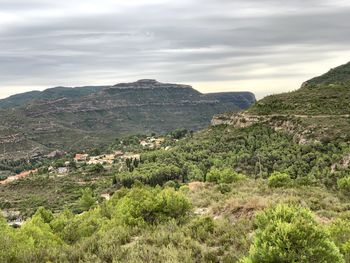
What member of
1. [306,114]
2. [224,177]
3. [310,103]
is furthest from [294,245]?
[310,103]

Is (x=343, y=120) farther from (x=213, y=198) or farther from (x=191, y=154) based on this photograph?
(x=213, y=198)

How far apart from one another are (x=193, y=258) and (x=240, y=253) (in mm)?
1867

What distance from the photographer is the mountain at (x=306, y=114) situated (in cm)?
6514

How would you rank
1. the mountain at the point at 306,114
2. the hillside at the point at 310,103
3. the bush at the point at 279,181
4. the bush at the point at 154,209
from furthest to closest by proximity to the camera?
the hillside at the point at 310,103 → the mountain at the point at 306,114 → the bush at the point at 279,181 → the bush at the point at 154,209

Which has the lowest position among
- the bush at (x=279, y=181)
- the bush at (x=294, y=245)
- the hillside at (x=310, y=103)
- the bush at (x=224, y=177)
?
the bush at (x=224, y=177)

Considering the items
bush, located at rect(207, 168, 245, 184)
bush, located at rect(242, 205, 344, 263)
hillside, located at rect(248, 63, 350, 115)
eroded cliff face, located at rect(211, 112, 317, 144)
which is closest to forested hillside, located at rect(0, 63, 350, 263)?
bush, located at rect(242, 205, 344, 263)

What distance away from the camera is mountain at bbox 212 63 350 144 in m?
65.1

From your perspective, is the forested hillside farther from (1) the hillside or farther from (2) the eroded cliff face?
(1) the hillside

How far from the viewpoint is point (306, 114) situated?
7531 cm

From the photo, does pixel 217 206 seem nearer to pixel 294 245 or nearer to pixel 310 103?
pixel 294 245

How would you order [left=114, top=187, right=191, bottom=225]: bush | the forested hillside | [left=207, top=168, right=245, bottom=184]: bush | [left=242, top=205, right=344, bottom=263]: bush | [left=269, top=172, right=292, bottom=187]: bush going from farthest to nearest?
[left=207, top=168, right=245, bottom=184]: bush → [left=269, top=172, right=292, bottom=187]: bush → [left=114, top=187, right=191, bottom=225]: bush → the forested hillside → [left=242, top=205, right=344, bottom=263]: bush

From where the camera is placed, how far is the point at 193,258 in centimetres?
1494

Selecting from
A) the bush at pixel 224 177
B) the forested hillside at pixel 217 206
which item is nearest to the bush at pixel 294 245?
the forested hillside at pixel 217 206

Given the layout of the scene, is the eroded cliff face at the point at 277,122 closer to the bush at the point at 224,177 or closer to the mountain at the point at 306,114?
the mountain at the point at 306,114
